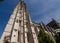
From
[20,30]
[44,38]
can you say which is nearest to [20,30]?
[20,30]

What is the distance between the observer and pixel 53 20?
52.0 m

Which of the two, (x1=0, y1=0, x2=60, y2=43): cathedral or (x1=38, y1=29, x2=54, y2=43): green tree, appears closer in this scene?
(x1=0, y1=0, x2=60, y2=43): cathedral

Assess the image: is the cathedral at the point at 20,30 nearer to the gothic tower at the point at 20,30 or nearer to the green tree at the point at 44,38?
the gothic tower at the point at 20,30

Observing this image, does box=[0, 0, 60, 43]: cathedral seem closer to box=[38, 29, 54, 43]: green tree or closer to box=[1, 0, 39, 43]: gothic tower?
box=[1, 0, 39, 43]: gothic tower

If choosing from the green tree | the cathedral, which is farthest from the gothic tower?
the green tree

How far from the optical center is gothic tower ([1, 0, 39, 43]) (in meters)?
17.2

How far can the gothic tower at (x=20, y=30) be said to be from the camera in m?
17.2

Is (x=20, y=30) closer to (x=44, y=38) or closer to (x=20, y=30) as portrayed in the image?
(x=20, y=30)

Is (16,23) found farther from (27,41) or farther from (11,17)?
(27,41)

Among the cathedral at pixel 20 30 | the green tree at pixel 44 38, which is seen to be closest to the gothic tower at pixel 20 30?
the cathedral at pixel 20 30

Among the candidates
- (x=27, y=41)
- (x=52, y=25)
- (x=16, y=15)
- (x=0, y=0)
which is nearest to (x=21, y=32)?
(x=27, y=41)

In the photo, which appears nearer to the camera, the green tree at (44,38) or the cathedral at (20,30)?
the cathedral at (20,30)

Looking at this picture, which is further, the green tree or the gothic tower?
the green tree

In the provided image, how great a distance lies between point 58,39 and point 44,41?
1.71 m
